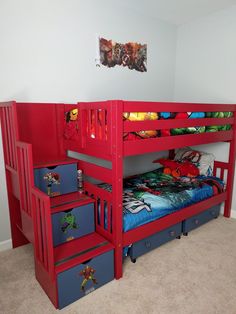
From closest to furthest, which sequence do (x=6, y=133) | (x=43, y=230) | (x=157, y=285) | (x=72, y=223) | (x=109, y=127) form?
(x=43, y=230), (x=109, y=127), (x=157, y=285), (x=72, y=223), (x=6, y=133)

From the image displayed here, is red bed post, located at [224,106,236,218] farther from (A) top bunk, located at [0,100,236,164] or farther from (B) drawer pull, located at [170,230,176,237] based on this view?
(B) drawer pull, located at [170,230,176,237]

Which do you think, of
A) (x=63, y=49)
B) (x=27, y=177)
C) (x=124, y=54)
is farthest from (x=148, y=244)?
(x=124, y=54)

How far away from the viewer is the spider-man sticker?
103 inches

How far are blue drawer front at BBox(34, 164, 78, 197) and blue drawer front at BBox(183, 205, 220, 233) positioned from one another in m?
1.21

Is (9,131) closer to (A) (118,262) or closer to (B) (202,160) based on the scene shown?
(A) (118,262)

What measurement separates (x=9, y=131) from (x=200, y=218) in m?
2.11

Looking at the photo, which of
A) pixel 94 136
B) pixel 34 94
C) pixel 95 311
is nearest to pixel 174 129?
pixel 94 136

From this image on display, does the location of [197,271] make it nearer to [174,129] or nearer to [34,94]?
[174,129]

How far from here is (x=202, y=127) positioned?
2377 mm

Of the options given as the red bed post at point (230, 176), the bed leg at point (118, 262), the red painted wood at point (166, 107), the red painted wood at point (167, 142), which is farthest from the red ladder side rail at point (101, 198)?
the red bed post at point (230, 176)

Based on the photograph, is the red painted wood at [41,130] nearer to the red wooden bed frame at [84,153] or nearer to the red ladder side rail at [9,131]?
the red wooden bed frame at [84,153]

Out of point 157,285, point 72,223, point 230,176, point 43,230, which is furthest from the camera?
point 230,176

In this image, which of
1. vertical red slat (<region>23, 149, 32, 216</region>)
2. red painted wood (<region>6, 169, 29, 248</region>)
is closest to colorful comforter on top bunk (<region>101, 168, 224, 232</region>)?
vertical red slat (<region>23, 149, 32, 216</region>)

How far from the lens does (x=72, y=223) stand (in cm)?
189
